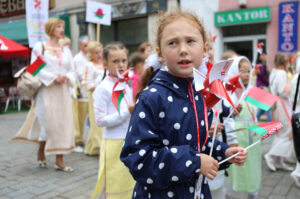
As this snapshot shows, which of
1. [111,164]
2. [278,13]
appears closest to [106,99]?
[111,164]

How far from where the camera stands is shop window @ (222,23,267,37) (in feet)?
35.3

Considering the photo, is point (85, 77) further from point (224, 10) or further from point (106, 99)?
point (224, 10)

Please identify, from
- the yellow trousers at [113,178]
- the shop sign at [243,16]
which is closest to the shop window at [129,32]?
the shop sign at [243,16]

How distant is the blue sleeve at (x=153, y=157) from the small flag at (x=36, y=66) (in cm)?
327

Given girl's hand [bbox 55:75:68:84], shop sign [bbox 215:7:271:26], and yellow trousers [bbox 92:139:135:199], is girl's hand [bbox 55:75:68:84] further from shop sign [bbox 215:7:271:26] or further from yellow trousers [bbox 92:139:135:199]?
shop sign [bbox 215:7:271:26]

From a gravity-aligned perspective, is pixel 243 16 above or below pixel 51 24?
above

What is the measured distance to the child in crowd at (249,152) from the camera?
3225 mm

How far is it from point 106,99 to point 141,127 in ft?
5.07

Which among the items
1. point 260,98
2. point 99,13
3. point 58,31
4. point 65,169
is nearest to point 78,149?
point 65,169

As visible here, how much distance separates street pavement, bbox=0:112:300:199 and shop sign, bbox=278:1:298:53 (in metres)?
6.21

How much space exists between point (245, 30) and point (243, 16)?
0.57 m

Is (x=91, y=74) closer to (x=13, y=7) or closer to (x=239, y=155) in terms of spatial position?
(x=239, y=155)

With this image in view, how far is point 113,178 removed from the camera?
274 cm

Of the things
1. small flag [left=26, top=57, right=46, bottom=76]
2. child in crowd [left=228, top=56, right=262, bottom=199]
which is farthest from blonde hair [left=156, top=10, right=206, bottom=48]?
small flag [left=26, top=57, right=46, bottom=76]
